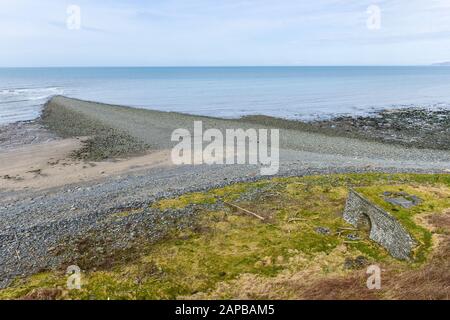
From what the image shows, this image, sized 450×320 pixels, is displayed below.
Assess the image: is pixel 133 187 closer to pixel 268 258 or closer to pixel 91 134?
pixel 268 258

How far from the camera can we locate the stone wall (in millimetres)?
12858

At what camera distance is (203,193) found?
20844 mm

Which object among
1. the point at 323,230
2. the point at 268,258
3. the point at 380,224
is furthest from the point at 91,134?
the point at 380,224

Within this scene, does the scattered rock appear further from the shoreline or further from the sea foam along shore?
the shoreline

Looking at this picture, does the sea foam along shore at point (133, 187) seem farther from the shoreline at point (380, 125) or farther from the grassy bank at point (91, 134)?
the shoreline at point (380, 125)

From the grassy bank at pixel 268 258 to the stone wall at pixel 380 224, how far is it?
0.32 metres

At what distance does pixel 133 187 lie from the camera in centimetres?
2411

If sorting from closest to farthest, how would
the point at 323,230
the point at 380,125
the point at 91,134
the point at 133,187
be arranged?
the point at 323,230, the point at 133,187, the point at 91,134, the point at 380,125

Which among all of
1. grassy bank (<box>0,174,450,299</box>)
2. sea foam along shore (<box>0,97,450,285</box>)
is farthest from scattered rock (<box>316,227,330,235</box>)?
sea foam along shore (<box>0,97,450,285</box>)

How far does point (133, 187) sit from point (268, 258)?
13.5 m

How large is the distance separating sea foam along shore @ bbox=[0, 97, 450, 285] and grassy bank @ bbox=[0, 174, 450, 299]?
1467 mm

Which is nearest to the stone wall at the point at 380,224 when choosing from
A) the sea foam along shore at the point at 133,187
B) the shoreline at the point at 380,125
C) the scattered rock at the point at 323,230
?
the scattered rock at the point at 323,230

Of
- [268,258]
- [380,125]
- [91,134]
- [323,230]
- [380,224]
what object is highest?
[380,125]

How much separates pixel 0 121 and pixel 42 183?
128 feet
